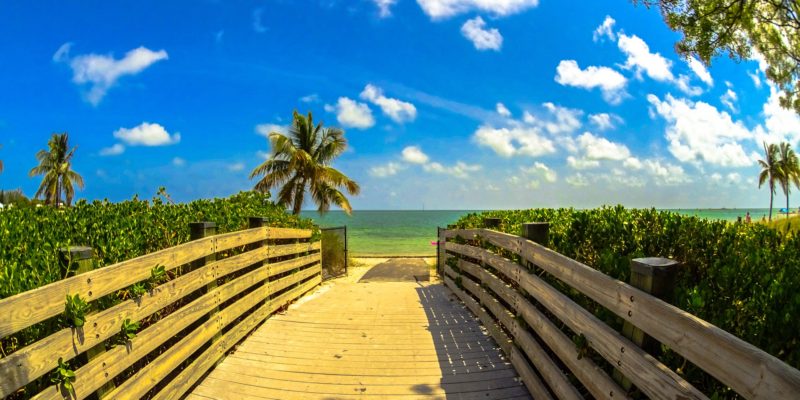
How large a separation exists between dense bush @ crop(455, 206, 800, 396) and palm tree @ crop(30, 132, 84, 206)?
53.6 meters

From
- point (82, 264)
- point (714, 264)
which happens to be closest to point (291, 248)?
point (82, 264)

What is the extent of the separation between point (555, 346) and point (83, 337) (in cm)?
321

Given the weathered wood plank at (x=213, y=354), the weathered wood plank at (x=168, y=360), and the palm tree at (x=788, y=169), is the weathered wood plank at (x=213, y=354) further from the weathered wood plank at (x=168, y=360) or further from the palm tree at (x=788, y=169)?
the palm tree at (x=788, y=169)

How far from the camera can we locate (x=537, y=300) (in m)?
3.74

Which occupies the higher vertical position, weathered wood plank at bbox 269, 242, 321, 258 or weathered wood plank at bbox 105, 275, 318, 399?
weathered wood plank at bbox 269, 242, 321, 258

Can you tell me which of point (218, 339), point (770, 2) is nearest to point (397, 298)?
point (218, 339)

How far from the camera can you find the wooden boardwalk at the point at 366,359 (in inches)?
148

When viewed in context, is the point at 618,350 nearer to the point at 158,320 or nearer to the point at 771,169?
the point at 158,320

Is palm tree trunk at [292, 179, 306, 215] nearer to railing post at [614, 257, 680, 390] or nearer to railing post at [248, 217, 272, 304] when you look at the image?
railing post at [248, 217, 272, 304]

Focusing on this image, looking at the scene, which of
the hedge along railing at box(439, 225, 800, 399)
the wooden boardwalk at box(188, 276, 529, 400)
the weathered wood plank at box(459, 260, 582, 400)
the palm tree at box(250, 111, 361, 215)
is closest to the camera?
the hedge along railing at box(439, 225, 800, 399)

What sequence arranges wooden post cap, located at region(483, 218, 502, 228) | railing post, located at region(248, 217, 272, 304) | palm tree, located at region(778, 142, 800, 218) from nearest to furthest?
1. railing post, located at region(248, 217, 272, 304)
2. wooden post cap, located at region(483, 218, 502, 228)
3. palm tree, located at region(778, 142, 800, 218)

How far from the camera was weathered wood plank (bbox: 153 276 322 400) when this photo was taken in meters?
3.45

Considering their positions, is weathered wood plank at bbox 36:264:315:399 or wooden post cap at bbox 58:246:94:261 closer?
weathered wood plank at bbox 36:264:315:399

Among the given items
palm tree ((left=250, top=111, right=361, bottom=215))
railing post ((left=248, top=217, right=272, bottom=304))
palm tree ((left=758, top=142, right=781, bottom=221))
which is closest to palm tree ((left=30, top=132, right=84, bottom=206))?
palm tree ((left=250, top=111, right=361, bottom=215))
